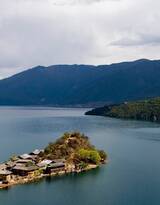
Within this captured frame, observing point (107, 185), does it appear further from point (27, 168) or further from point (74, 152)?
point (74, 152)

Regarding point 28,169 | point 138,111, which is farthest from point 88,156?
point 138,111

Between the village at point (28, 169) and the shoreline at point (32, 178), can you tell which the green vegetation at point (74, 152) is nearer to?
the shoreline at point (32, 178)

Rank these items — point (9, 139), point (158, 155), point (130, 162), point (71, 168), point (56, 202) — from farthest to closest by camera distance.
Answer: point (9, 139), point (158, 155), point (130, 162), point (71, 168), point (56, 202)

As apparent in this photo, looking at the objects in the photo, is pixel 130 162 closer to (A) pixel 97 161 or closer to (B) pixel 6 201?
(A) pixel 97 161

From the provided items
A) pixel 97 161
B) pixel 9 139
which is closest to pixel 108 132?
pixel 9 139

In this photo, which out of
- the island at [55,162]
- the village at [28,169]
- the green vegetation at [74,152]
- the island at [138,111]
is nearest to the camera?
the village at [28,169]

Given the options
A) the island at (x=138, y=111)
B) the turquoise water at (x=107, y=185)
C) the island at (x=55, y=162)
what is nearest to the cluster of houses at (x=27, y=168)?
the island at (x=55, y=162)

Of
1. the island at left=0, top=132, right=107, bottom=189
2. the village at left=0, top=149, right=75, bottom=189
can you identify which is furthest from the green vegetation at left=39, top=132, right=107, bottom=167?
the village at left=0, top=149, right=75, bottom=189

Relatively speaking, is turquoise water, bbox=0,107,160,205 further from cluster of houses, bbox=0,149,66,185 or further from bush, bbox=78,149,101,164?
cluster of houses, bbox=0,149,66,185
